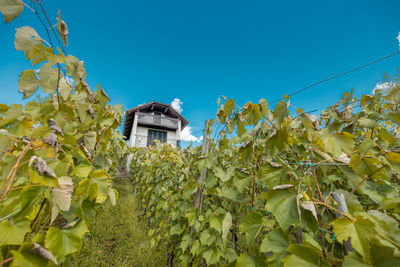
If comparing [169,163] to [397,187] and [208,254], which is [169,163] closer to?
[208,254]

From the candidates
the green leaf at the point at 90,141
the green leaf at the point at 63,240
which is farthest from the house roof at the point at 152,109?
the green leaf at the point at 63,240

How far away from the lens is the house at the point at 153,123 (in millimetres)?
17375

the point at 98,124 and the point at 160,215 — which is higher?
the point at 98,124

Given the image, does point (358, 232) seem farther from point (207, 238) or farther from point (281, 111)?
point (207, 238)

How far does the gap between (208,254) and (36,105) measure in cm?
158

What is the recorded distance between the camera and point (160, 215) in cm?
292

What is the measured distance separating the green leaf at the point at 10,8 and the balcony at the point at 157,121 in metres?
17.6

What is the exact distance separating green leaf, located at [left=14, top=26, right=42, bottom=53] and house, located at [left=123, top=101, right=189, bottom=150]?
16.3 metres

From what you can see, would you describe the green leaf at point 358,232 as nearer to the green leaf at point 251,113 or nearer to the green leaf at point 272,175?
the green leaf at point 272,175

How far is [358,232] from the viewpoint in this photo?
478mm

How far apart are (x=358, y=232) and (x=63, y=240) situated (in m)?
1.00

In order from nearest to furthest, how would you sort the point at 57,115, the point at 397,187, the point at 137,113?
the point at 57,115 → the point at 397,187 → the point at 137,113

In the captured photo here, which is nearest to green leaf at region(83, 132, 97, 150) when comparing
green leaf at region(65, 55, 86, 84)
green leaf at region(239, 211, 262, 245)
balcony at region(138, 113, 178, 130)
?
green leaf at region(65, 55, 86, 84)

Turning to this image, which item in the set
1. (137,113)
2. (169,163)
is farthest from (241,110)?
(137,113)
